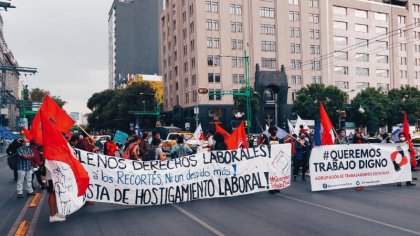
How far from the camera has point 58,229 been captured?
719cm

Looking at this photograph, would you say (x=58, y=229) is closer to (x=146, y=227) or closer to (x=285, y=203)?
(x=146, y=227)

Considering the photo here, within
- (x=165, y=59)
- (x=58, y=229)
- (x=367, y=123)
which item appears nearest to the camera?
(x=58, y=229)

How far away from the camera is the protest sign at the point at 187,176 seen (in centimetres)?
885

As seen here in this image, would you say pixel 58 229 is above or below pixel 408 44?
below

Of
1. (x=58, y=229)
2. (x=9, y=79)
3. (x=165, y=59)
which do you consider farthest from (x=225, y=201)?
(x=9, y=79)

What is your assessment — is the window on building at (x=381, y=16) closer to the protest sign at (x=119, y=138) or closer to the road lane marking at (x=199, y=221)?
the protest sign at (x=119, y=138)

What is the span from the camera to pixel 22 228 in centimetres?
733

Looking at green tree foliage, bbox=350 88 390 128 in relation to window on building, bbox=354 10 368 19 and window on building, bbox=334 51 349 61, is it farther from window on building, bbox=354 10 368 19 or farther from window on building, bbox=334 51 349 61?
window on building, bbox=354 10 368 19

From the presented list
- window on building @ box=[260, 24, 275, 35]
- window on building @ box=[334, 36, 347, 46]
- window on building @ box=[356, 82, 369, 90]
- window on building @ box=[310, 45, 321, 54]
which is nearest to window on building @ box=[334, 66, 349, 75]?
window on building @ box=[356, 82, 369, 90]

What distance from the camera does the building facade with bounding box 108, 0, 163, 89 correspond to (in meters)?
126

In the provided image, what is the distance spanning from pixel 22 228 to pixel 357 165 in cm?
877

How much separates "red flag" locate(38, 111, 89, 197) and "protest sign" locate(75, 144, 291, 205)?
3.83 ft

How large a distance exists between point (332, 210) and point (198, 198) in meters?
3.15

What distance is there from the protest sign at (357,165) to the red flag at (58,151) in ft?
20.9
